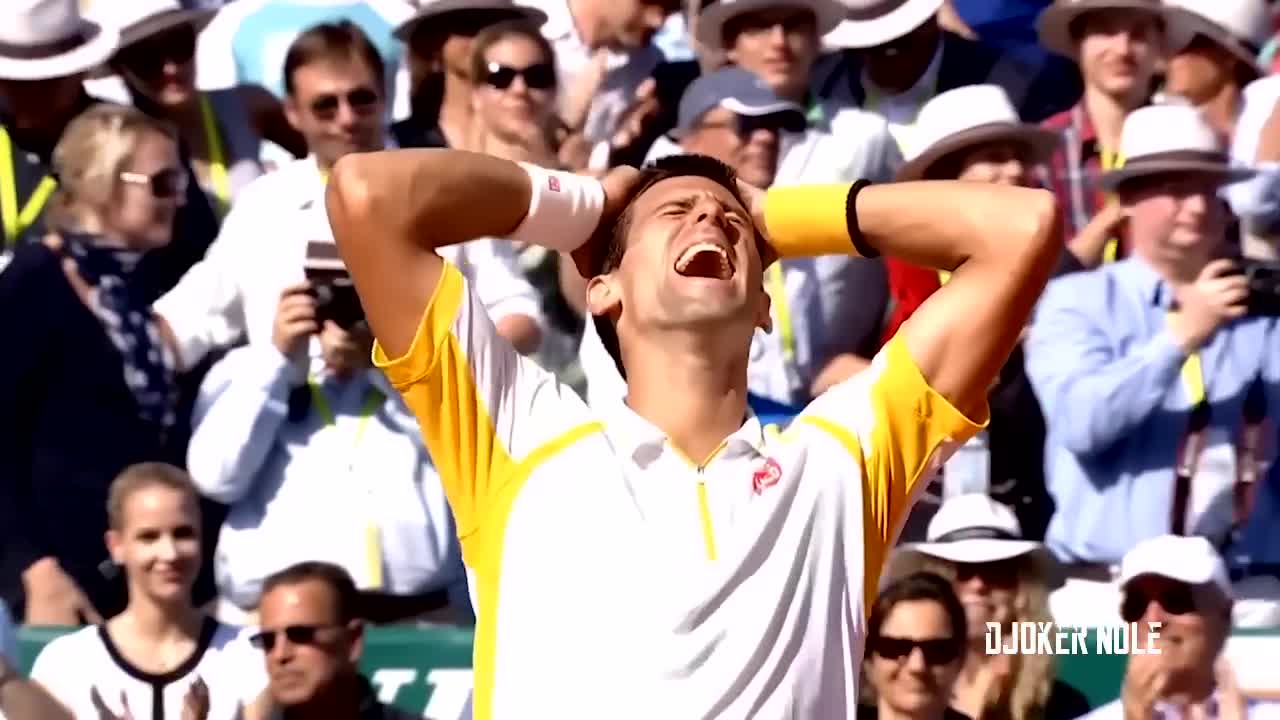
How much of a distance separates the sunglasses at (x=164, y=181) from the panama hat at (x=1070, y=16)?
81.2 inches

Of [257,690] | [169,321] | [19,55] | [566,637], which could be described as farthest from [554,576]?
[19,55]

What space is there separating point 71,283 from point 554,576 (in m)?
2.36

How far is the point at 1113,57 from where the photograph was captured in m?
5.03

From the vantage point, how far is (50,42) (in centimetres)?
488

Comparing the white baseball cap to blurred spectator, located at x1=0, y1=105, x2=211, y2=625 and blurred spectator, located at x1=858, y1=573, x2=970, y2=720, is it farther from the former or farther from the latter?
blurred spectator, located at x1=0, y1=105, x2=211, y2=625

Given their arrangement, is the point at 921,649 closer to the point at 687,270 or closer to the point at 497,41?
the point at 497,41

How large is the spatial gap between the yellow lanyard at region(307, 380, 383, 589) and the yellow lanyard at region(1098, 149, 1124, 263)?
66.8 inches

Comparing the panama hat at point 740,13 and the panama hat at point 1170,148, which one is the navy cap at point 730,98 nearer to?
the panama hat at point 740,13

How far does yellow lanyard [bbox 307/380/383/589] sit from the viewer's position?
455 cm

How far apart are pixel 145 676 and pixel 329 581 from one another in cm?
42

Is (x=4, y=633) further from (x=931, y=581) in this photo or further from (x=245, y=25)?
(x=931, y=581)

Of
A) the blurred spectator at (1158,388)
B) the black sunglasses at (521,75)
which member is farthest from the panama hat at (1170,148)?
the black sunglasses at (521,75)

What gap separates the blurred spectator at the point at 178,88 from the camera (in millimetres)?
4922

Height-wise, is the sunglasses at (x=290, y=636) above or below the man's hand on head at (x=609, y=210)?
below
